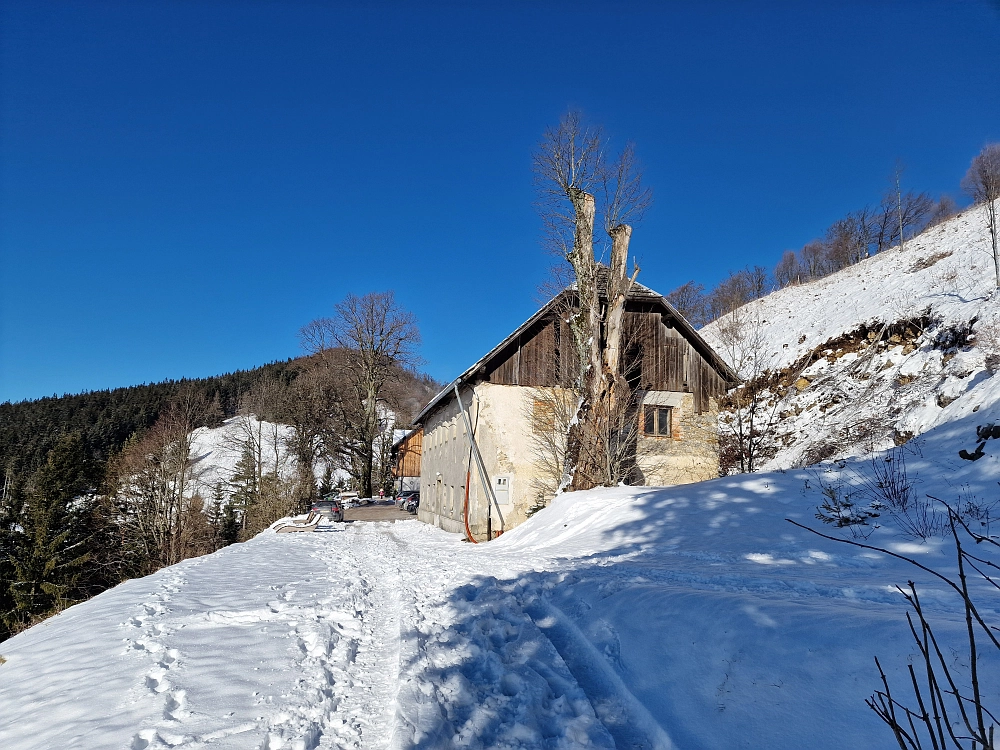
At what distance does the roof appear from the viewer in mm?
17922

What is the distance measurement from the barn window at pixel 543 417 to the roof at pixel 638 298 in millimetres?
2207

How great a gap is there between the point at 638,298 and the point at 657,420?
408 cm

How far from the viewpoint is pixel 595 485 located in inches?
631

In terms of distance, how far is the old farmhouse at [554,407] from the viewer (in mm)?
18094

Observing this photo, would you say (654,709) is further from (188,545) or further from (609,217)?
(188,545)

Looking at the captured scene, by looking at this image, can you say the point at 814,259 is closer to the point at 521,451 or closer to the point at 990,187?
the point at 990,187

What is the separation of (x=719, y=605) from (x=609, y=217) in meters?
14.6

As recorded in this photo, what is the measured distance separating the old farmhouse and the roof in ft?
0.12

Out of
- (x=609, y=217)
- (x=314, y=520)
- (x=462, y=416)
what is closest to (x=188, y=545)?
(x=314, y=520)

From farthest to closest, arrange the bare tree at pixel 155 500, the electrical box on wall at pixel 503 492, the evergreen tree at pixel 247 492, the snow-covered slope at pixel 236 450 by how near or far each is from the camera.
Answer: the snow-covered slope at pixel 236 450 → the evergreen tree at pixel 247 492 → the bare tree at pixel 155 500 → the electrical box on wall at pixel 503 492

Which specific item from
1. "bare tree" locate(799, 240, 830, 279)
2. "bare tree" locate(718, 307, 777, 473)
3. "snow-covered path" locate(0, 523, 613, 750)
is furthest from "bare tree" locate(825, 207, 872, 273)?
"snow-covered path" locate(0, 523, 613, 750)

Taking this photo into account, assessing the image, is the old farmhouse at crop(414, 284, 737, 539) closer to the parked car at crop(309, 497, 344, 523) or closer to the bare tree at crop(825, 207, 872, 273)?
the parked car at crop(309, 497, 344, 523)

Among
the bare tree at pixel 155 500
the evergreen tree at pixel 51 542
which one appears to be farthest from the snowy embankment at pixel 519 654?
the bare tree at pixel 155 500

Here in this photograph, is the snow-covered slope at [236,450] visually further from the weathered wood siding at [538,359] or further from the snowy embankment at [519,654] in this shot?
the snowy embankment at [519,654]
